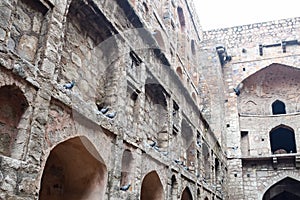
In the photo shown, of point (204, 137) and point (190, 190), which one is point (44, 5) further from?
point (204, 137)

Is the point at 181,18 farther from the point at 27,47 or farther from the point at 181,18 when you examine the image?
the point at 27,47

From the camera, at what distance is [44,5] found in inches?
138

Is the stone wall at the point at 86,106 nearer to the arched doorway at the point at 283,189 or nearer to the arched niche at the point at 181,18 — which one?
the arched niche at the point at 181,18

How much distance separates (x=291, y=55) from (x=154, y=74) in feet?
32.3

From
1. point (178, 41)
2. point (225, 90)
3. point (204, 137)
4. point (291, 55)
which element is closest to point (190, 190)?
point (204, 137)

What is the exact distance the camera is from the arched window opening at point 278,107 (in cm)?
1512

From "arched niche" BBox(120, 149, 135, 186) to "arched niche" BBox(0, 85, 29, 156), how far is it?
210 cm

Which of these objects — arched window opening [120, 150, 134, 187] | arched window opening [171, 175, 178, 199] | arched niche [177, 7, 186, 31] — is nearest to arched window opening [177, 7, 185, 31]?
arched niche [177, 7, 186, 31]

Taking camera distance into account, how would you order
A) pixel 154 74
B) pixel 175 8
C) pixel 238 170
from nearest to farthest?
1. pixel 154 74
2. pixel 175 8
3. pixel 238 170

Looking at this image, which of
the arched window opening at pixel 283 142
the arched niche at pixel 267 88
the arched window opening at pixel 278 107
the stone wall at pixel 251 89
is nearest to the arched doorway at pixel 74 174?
the stone wall at pixel 251 89

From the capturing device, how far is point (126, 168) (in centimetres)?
500

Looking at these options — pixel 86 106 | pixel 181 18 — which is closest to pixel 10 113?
pixel 86 106

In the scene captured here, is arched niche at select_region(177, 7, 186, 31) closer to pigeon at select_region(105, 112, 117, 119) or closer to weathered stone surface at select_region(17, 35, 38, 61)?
pigeon at select_region(105, 112, 117, 119)

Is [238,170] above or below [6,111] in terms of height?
above
